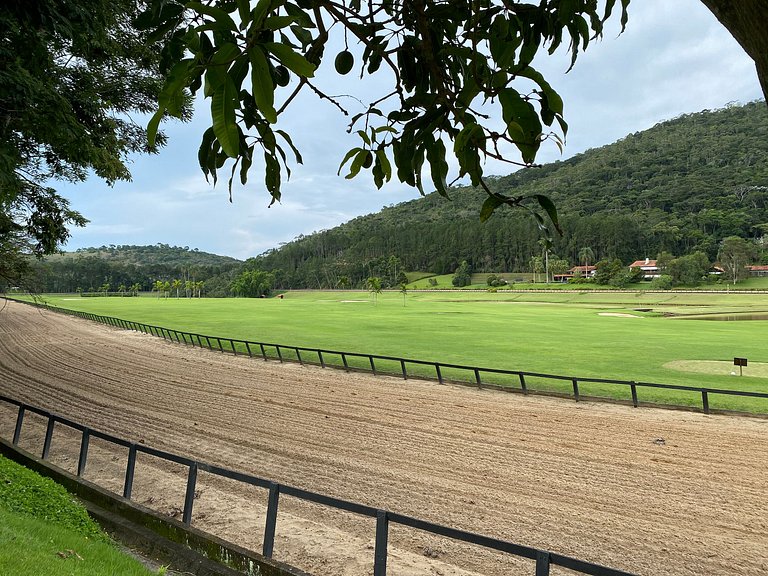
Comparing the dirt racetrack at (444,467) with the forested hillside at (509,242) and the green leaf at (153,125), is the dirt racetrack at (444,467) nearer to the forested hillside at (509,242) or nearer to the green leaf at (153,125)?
the green leaf at (153,125)

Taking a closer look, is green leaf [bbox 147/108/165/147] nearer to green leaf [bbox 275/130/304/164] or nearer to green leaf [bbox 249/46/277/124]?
green leaf [bbox 249/46/277/124]

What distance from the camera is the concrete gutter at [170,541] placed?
489cm

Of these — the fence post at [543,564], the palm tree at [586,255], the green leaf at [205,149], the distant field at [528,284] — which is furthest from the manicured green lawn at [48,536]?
the palm tree at [586,255]

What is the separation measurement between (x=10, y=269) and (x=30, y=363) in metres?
6.72

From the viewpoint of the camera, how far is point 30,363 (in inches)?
814

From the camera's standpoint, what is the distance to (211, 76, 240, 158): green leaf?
89cm

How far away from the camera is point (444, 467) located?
8.49m

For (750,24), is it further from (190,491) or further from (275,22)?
(190,491)

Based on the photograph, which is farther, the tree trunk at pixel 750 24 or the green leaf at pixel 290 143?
the green leaf at pixel 290 143

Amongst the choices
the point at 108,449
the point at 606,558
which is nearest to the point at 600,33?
the point at 606,558

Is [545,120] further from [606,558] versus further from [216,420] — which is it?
[216,420]

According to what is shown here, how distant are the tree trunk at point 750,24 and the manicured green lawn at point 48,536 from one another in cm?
540

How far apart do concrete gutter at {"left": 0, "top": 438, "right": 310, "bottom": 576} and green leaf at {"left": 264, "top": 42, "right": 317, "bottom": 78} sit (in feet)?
16.4

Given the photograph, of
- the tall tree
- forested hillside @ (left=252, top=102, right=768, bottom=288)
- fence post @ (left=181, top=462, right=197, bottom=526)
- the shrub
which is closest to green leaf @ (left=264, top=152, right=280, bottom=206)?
fence post @ (left=181, top=462, right=197, bottom=526)
